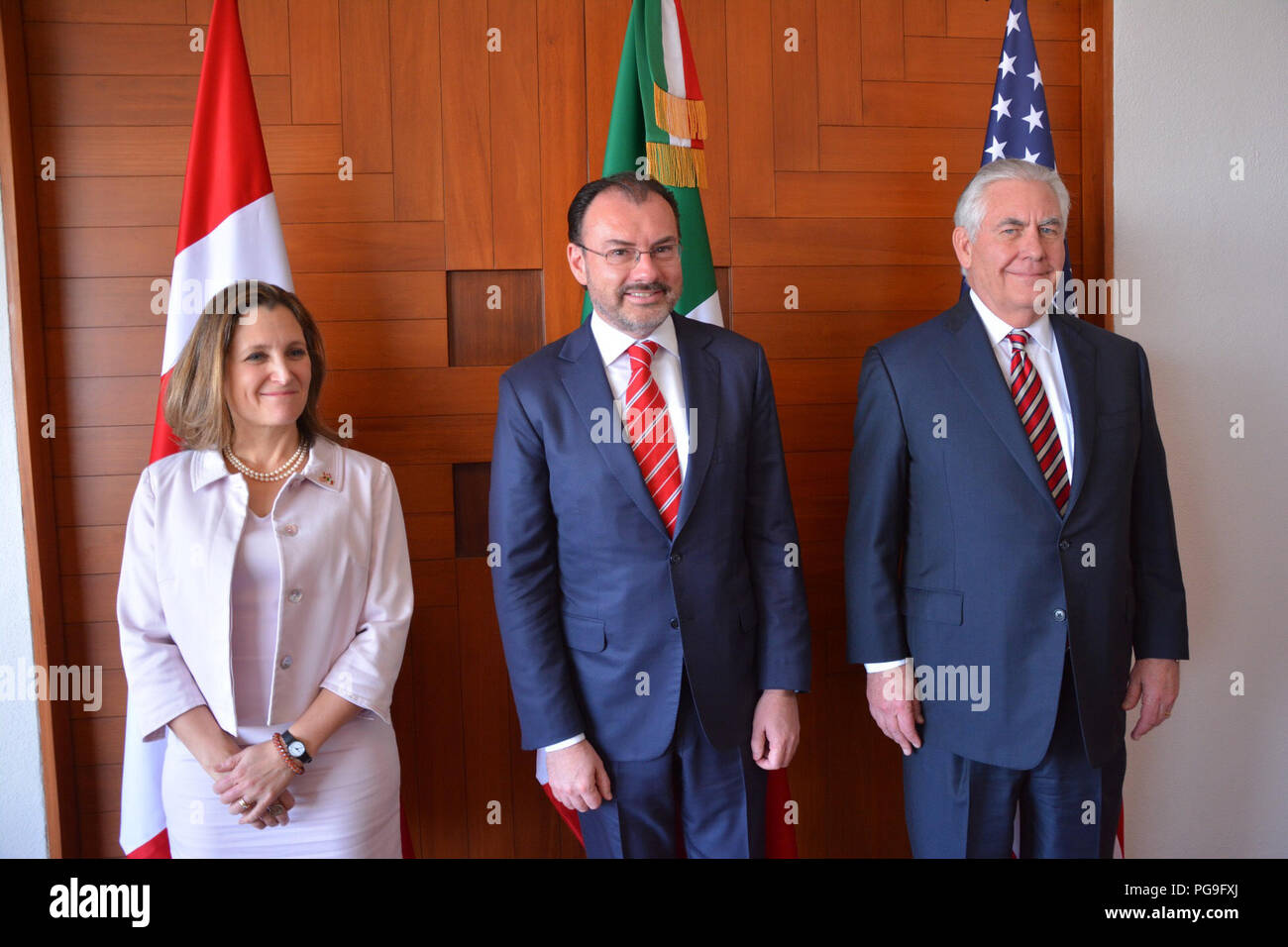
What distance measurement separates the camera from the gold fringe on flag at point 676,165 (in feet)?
7.68

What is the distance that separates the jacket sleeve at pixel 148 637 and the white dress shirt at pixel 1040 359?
149cm

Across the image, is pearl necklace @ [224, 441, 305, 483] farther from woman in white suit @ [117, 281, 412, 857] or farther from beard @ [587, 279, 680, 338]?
beard @ [587, 279, 680, 338]

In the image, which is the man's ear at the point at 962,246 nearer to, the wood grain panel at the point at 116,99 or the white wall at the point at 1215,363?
the white wall at the point at 1215,363

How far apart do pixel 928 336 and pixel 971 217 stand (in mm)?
299

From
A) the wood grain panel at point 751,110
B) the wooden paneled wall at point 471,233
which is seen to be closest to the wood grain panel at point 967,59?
the wooden paneled wall at point 471,233

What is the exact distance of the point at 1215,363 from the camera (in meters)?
2.84

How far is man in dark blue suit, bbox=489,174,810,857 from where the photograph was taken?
1.87 m

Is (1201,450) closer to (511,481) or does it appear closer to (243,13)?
(511,481)

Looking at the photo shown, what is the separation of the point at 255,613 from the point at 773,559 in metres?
1.11

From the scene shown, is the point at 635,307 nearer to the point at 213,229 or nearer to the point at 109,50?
the point at 213,229

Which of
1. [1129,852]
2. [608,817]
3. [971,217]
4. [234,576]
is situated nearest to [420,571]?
[234,576]

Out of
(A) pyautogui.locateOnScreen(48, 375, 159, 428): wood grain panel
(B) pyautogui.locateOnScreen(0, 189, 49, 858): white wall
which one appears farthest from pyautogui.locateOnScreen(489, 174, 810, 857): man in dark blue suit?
(B) pyautogui.locateOnScreen(0, 189, 49, 858): white wall

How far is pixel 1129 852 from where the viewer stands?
286cm

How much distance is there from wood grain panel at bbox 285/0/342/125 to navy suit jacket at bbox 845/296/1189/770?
5.46 ft
